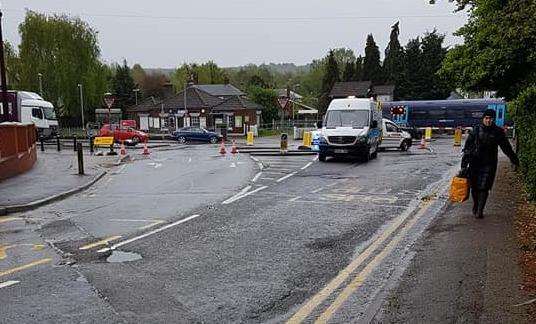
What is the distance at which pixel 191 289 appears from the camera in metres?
6.22

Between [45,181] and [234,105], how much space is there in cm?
5261

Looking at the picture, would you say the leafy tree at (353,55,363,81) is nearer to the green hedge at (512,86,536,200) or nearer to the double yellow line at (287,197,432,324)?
the green hedge at (512,86,536,200)

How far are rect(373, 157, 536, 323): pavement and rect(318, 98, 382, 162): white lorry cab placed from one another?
12.7m

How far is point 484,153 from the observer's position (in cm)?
930

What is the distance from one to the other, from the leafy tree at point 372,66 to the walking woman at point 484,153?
292 feet

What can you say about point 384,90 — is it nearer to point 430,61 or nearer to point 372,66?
point 372,66

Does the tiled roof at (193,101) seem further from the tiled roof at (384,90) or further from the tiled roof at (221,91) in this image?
the tiled roof at (384,90)

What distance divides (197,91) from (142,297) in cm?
6864

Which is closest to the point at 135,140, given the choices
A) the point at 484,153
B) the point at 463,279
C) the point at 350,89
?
the point at 484,153

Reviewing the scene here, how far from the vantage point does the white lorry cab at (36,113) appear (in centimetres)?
4243

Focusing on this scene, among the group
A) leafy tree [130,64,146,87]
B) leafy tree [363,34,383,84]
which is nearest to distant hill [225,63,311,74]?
leafy tree [130,64,146,87]

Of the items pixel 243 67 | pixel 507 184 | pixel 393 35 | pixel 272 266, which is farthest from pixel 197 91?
pixel 243 67

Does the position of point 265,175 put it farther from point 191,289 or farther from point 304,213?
point 191,289

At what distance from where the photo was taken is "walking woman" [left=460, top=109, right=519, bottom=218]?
926 cm
